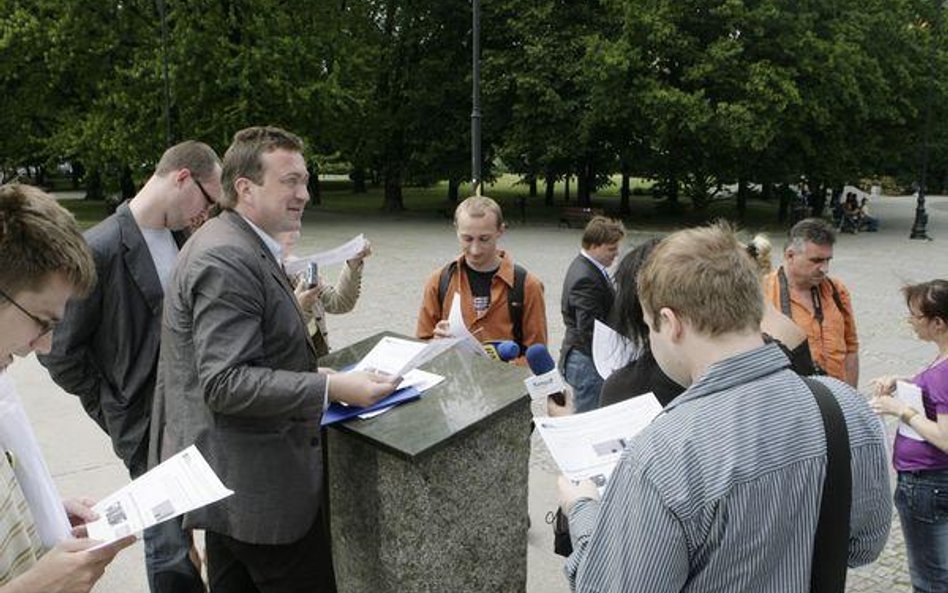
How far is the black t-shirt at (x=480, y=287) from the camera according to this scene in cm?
423

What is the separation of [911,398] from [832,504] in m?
1.98

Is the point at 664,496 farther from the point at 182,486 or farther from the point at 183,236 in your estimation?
the point at 183,236

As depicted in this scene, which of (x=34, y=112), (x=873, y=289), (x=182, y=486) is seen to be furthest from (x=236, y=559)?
(x=34, y=112)

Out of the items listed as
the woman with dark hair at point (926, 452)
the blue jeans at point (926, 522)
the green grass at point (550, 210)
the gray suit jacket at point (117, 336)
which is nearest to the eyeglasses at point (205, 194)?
the gray suit jacket at point (117, 336)

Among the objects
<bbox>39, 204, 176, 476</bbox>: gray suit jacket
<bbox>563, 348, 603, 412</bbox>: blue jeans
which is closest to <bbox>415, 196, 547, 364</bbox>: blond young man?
<bbox>563, 348, 603, 412</bbox>: blue jeans

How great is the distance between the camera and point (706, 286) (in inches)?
62.6

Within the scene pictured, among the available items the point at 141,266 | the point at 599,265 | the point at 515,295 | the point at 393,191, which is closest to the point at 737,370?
the point at 141,266

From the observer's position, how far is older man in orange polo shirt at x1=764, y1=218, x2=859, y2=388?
3963 millimetres

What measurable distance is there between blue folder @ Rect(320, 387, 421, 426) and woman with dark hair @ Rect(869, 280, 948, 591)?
2.02m

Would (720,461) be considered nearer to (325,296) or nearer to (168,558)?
(168,558)

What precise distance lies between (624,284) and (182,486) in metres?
1.60

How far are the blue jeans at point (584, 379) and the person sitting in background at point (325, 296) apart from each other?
1427 millimetres

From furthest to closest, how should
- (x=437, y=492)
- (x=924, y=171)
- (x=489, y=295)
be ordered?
(x=924, y=171) → (x=489, y=295) → (x=437, y=492)

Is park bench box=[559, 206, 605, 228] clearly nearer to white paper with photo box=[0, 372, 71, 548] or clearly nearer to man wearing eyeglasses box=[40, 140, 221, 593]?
man wearing eyeglasses box=[40, 140, 221, 593]
